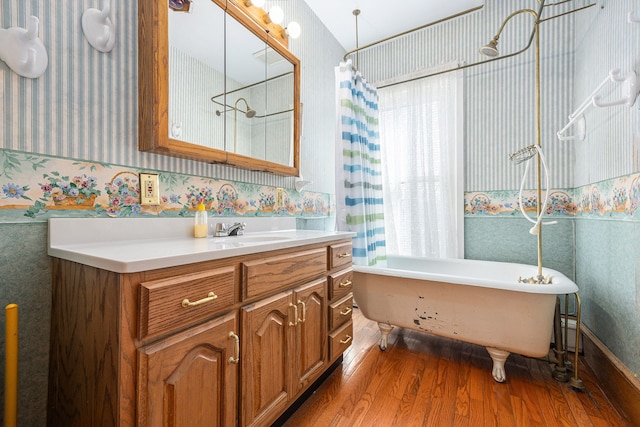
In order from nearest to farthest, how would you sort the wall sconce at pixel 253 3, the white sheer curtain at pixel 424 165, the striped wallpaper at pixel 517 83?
the wall sconce at pixel 253 3, the striped wallpaper at pixel 517 83, the white sheer curtain at pixel 424 165

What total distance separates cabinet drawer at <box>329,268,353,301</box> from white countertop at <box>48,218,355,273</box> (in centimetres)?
24

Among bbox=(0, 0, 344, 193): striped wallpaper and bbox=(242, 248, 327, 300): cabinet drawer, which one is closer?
bbox=(0, 0, 344, 193): striped wallpaper

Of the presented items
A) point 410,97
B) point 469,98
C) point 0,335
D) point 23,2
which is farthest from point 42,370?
point 469,98

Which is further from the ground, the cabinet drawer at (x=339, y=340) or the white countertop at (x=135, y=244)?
the white countertop at (x=135, y=244)

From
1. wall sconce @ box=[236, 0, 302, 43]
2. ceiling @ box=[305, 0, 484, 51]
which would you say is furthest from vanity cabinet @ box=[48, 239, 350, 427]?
ceiling @ box=[305, 0, 484, 51]

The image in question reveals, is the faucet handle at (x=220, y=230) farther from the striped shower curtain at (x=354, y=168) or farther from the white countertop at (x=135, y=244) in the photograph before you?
the striped shower curtain at (x=354, y=168)

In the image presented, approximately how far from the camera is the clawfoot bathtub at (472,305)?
5.00 feet

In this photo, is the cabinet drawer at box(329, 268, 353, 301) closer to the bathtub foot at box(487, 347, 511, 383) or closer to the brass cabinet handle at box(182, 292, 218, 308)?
the brass cabinet handle at box(182, 292, 218, 308)

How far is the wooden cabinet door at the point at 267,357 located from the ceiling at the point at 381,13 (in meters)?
2.44

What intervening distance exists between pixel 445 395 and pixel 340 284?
807 mm

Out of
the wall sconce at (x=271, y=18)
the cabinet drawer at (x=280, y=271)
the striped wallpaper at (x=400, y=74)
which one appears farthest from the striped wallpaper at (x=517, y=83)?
the cabinet drawer at (x=280, y=271)

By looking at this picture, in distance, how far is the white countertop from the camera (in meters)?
0.73

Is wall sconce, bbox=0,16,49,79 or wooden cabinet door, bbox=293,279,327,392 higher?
wall sconce, bbox=0,16,49,79

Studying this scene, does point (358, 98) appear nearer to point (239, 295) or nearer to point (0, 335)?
point (239, 295)
